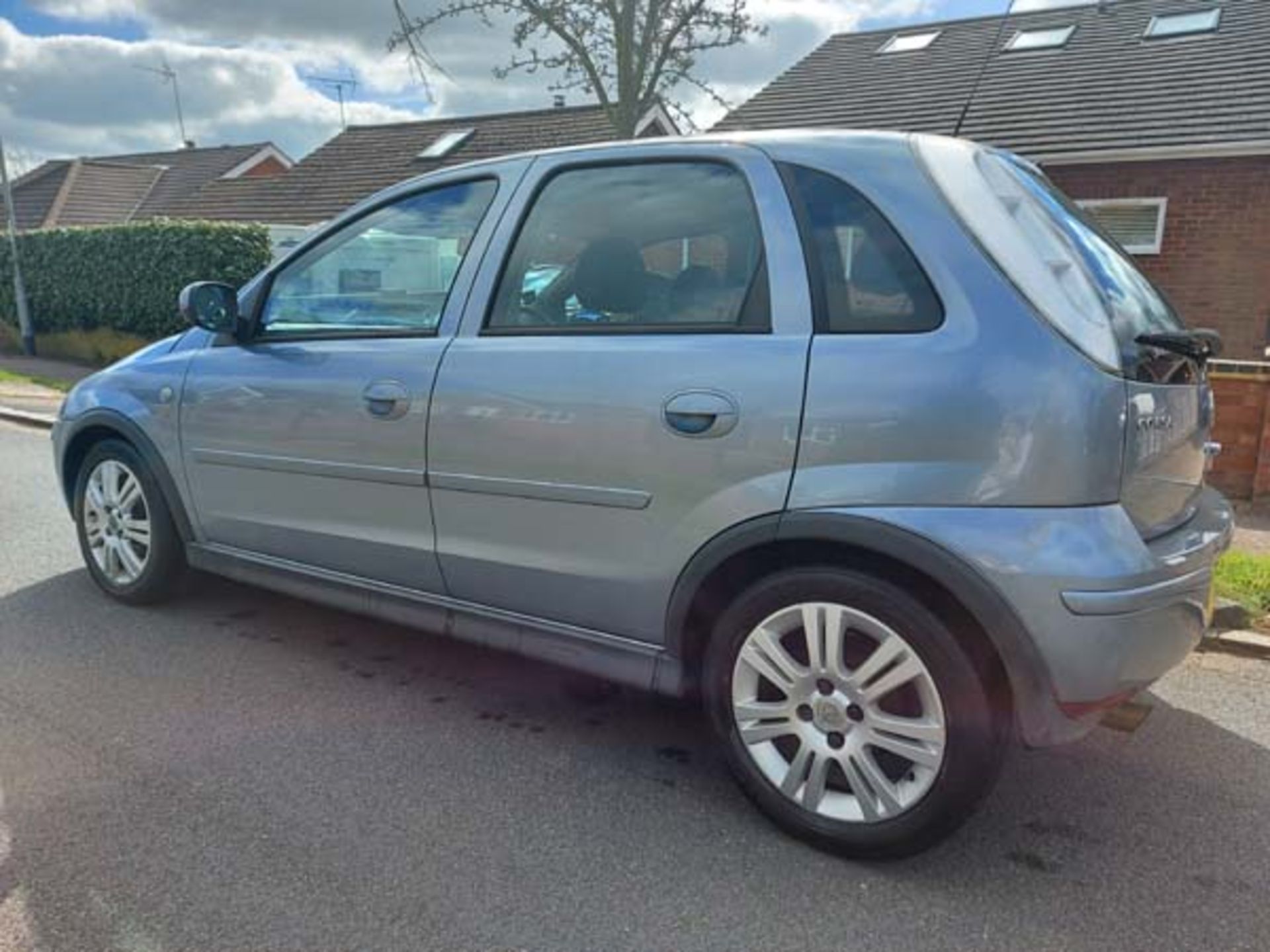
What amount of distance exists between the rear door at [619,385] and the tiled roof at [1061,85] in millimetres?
8088

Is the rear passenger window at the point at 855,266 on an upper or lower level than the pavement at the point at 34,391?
upper

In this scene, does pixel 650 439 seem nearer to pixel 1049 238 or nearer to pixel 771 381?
pixel 771 381

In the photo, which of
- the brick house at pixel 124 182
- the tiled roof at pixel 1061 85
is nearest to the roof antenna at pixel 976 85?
the tiled roof at pixel 1061 85

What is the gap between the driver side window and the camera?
3.04 meters

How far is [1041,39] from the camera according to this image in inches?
511

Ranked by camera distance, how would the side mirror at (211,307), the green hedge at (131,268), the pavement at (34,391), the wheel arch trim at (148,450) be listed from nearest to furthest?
the side mirror at (211,307)
the wheel arch trim at (148,450)
the pavement at (34,391)
the green hedge at (131,268)

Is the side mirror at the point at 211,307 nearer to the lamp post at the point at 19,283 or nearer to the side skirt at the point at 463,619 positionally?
the side skirt at the point at 463,619

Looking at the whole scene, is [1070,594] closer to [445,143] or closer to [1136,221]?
[1136,221]

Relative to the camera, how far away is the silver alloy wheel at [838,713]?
2.24 m

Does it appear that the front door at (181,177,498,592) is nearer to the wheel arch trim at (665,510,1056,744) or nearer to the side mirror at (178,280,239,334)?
the side mirror at (178,280,239,334)

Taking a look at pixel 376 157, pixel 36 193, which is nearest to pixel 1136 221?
pixel 376 157

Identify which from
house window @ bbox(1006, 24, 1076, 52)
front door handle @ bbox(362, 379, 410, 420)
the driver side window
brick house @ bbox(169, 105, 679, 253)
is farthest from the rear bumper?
brick house @ bbox(169, 105, 679, 253)

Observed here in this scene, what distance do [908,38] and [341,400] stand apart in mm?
14212

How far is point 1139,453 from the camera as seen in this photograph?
2.14m
